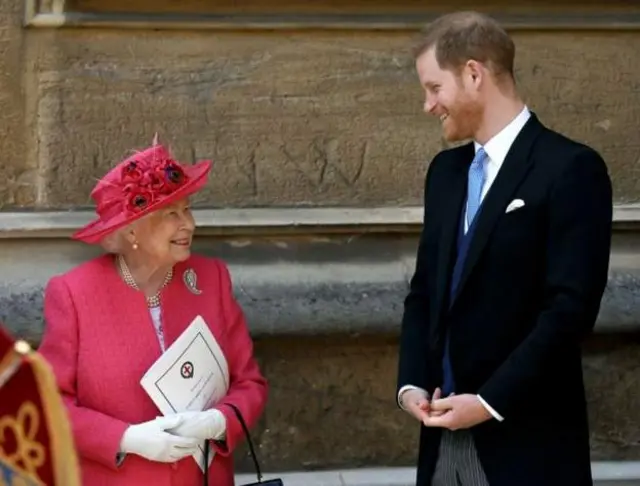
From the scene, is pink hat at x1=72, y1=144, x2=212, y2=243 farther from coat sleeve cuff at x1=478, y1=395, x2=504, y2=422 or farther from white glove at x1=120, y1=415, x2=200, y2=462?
coat sleeve cuff at x1=478, y1=395, x2=504, y2=422

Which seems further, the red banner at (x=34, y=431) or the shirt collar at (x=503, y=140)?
the shirt collar at (x=503, y=140)

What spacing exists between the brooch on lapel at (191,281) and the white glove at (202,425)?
296mm

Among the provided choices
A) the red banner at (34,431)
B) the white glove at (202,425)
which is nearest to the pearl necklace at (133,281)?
the white glove at (202,425)

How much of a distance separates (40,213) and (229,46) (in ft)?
2.60

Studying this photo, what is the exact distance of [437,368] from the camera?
2779 mm

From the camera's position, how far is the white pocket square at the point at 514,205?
102 inches

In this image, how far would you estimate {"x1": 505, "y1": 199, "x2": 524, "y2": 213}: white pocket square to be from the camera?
8.53 feet

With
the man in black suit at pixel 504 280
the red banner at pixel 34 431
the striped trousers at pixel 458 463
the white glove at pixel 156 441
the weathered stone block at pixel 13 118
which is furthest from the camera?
the weathered stone block at pixel 13 118

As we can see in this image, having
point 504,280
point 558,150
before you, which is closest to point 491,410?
point 504,280

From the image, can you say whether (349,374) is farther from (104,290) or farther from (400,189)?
(104,290)

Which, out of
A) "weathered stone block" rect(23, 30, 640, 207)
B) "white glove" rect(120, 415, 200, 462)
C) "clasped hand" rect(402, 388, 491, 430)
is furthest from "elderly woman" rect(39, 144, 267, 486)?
"weathered stone block" rect(23, 30, 640, 207)

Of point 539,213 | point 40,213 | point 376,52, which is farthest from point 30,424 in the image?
point 376,52

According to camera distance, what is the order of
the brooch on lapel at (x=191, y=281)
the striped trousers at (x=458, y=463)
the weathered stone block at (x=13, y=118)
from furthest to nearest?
the weathered stone block at (x=13, y=118), the brooch on lapel at (x=191, y=281), the striped trousers at (x=458, y=463)

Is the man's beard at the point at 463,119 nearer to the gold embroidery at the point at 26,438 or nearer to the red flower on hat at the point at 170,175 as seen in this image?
the red flower on hat at the point at 170,175
